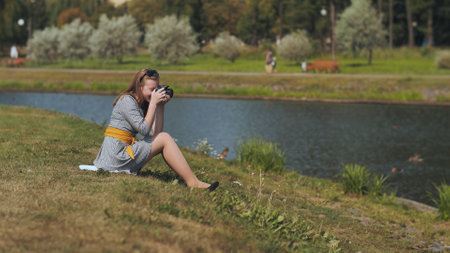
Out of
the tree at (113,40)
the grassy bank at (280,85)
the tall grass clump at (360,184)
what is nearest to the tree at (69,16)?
the tree at (113,40)

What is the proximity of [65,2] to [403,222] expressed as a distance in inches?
4150

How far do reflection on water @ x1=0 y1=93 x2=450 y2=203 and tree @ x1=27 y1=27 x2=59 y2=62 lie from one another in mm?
22800

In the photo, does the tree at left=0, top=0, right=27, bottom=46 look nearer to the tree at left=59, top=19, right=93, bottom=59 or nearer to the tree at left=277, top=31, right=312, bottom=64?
the tree at left=59, top=19, right=93, bottom=59

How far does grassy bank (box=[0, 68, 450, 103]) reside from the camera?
35719 millimetres

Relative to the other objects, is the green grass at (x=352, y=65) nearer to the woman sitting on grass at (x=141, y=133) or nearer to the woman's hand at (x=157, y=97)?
the woman sitting on grass at (x=141, y=133)

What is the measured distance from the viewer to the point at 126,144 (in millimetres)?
7207

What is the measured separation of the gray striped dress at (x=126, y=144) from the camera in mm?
7004

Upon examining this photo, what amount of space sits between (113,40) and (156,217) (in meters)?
52.7

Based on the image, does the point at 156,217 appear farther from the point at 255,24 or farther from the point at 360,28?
the point at 255,24

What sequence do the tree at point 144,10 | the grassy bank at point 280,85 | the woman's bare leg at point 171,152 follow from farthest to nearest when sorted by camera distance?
1. the tree at point 144,10
2. the grassy bank at point 280,85
3. the woman's bare leg at point 171,152

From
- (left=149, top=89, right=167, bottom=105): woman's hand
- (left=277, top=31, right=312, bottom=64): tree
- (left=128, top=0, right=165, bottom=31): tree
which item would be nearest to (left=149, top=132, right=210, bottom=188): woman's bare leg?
(left=149, top=89, right=167, bottom=105): woman's hand

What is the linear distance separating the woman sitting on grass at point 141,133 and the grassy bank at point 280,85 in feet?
86.1

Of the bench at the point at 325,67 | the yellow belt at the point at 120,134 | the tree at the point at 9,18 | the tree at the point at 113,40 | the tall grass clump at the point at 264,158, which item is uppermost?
the tree at the point at 9,18

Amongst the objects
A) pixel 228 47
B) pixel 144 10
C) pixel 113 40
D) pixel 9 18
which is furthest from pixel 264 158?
pixel 144 10
